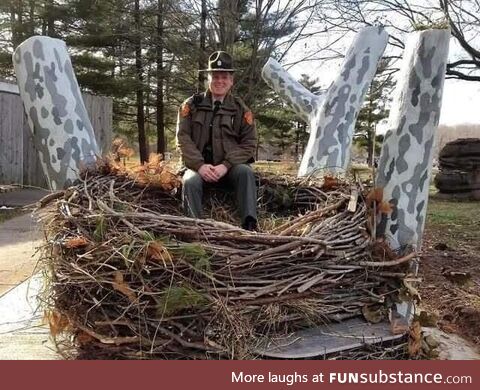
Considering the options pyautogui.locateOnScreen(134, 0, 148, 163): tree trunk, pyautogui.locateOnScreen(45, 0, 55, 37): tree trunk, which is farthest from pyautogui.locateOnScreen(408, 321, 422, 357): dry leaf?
pyautogui.locateOnScreen(45, 0, 55, 37): tree trunk

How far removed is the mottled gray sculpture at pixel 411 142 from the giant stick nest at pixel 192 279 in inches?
9.7

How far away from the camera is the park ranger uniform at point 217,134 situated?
3047 millimetres

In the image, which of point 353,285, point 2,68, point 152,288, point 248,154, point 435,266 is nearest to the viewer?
point 152,288

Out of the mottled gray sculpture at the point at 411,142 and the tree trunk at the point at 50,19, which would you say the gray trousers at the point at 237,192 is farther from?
the tree trunk at the point at 50,19

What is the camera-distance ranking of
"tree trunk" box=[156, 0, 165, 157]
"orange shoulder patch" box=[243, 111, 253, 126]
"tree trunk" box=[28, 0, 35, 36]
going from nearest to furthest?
"orange shoulder patch" box=[243, 111, 253, 126], "tree trunk" box=[156, 0, 165, 157], "tree trunk" box=[28, 0, 35, 36]

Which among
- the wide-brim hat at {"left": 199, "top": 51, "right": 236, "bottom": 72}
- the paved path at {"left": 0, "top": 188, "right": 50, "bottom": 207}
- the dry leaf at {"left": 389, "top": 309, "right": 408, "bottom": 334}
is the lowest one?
the paved path at {"left": 0, "top": 188, "right": 50, "bottom": 207}

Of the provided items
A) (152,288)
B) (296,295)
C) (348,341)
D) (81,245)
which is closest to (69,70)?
(81,245)

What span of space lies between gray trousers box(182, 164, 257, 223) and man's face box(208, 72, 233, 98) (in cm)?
48

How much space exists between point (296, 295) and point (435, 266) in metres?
3.24

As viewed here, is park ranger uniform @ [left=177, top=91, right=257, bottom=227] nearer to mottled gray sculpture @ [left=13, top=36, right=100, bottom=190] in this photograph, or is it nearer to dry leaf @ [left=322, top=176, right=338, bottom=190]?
dry leaf @ [left=322, top=176, right=338, bottom=190]

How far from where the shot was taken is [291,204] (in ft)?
10.8

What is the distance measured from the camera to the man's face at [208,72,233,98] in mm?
3105

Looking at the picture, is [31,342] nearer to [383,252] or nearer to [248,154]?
[248,154]

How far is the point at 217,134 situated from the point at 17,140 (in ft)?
25.6
